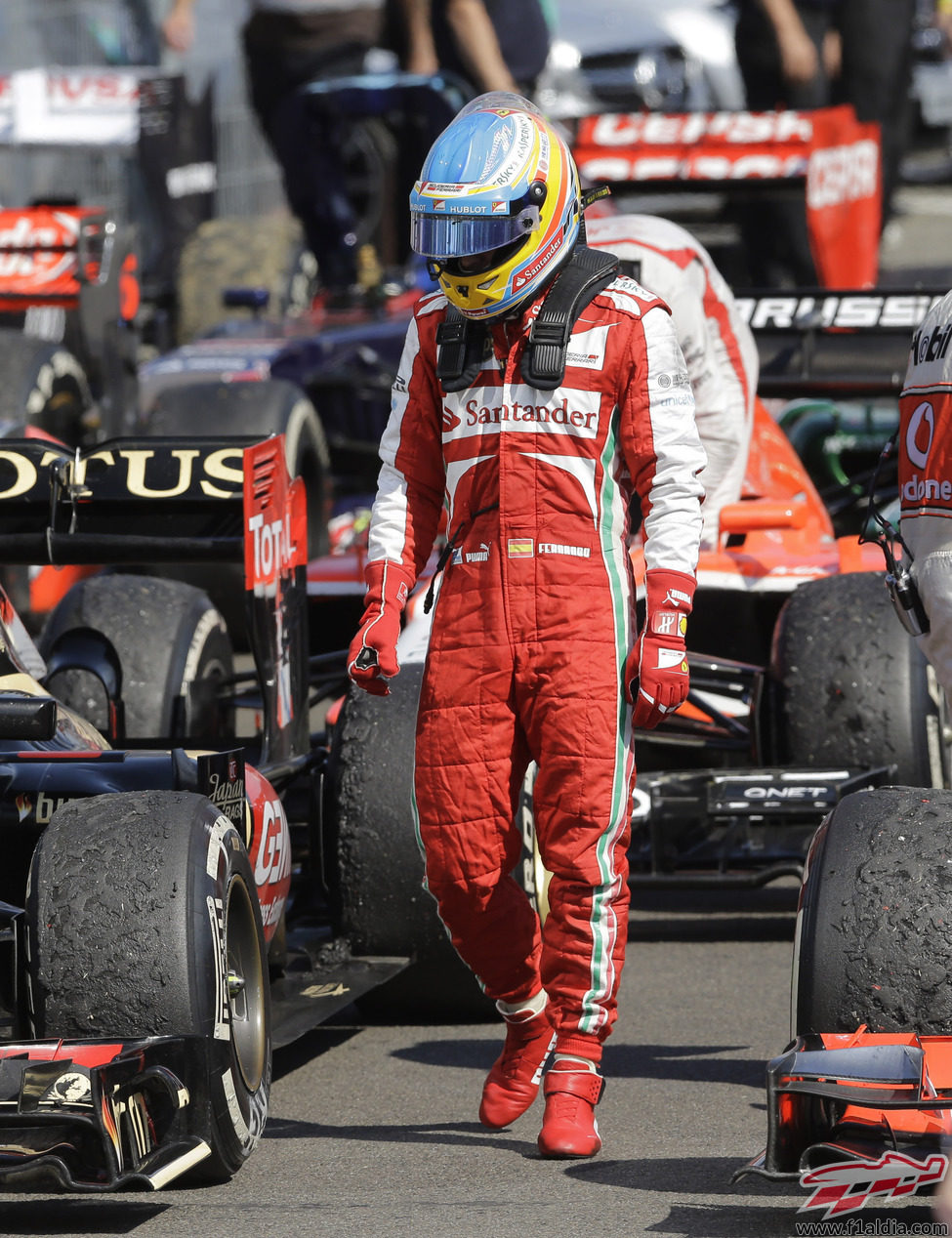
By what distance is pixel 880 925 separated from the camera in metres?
3.85

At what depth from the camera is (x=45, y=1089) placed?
3.67 meters

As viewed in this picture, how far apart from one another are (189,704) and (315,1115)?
1954mm

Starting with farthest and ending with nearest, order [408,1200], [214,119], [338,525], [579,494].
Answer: [214,119] < [338,525] < [579,494] < [408,1200]

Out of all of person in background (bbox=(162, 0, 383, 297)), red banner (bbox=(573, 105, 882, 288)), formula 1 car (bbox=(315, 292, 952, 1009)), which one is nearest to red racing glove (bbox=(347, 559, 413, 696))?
formula 1 car (bbox=(315, 292, 952, 1009))

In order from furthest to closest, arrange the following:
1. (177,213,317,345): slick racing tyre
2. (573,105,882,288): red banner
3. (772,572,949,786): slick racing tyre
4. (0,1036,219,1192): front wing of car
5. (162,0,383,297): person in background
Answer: (177,213,317,345): slick racing tyre, (162,0,383,297): person in background, (573,105,882,288): red banner, (772,572,949,786): slick racing tyre, (0,1036,219,1192): front wing of car

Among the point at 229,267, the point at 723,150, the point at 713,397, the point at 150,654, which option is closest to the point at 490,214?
the point at 150,654

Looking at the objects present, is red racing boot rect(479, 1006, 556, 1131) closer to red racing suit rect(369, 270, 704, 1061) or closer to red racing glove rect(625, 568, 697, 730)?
red racing suit rect(369, 270, 704, 1061)

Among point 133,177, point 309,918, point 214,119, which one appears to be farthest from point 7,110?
point 309,918

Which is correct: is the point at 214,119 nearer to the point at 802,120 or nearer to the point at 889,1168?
the point at 802,120

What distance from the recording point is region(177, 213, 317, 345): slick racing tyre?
1502 centimetres

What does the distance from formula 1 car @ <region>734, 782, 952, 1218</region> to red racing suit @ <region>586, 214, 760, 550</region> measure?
9.33ft

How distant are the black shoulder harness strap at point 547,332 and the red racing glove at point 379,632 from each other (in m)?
0.39

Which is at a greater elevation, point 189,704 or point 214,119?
point 214,119

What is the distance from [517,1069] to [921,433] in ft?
4.72
